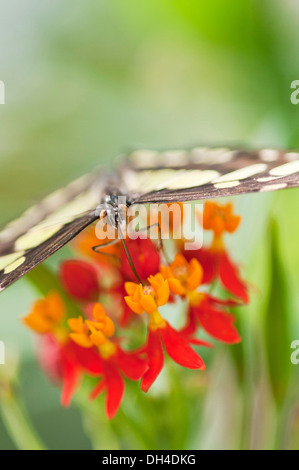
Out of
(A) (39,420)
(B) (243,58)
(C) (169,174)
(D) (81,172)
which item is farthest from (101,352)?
(B) (243,58)

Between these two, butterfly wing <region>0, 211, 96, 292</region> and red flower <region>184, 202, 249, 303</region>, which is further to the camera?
red flower <region>184, 202, 249, 303</region>

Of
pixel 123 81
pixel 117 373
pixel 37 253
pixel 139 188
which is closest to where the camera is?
pixel 37 253

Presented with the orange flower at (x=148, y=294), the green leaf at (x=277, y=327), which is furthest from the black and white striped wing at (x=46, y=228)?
the green leaf at (x=277, y=327)

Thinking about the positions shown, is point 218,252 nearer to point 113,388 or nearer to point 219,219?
point 219,219

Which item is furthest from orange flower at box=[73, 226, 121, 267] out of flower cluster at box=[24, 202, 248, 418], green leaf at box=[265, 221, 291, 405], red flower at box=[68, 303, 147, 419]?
green leaf at box=[265, 221, 291, 405]

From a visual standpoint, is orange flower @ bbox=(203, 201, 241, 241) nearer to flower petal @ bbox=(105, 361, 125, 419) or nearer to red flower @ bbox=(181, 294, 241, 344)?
red flower @ bbox=(181, 294, 241, 344)

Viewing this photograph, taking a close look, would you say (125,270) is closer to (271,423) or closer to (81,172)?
(271,423)

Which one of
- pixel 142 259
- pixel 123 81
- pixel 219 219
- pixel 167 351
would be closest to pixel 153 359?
pixel 167 351

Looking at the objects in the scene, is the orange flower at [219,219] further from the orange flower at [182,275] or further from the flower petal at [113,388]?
the flower petal at [113,388]
